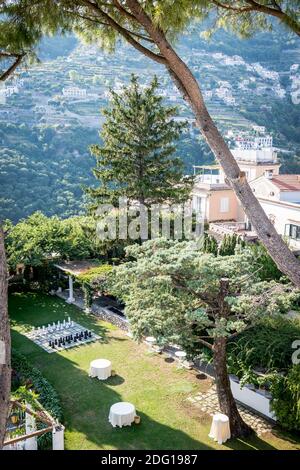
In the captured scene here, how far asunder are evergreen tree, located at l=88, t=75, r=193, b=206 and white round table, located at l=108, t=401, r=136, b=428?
12853mm

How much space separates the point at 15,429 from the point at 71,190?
114 ft

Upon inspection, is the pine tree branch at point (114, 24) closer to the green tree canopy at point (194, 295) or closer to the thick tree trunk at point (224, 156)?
the thick tree trunk at point (224, 156)

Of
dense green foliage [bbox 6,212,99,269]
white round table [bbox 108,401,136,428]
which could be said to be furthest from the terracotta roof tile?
white round table [bbox 108,401,136,428]

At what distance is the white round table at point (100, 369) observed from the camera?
15555 mm

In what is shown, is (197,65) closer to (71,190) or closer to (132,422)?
(71,190)

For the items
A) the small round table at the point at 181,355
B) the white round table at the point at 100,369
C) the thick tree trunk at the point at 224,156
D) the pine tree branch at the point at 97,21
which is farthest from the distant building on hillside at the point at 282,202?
the thick tree trunk at the point at 224,156

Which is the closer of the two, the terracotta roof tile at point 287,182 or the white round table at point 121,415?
the white round table at point 121,415

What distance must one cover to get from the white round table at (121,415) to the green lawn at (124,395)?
0.16 m

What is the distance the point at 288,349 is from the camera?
1310 cm

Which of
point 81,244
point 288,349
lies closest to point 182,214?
point 81,244

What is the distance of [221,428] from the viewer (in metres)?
12.1
